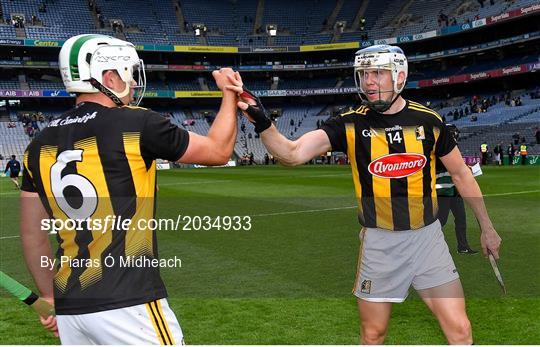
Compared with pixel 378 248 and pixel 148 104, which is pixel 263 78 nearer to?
pixel 148 104

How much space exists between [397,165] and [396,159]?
44 mm

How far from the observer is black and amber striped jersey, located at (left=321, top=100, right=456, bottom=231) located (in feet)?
13.0

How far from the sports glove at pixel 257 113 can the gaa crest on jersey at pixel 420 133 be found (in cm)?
115

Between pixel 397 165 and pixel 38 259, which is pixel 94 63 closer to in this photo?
pixel 38 259

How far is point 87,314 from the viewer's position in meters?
2.57

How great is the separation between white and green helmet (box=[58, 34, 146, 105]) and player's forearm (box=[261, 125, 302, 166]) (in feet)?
3.52

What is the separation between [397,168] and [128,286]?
86.0 inches

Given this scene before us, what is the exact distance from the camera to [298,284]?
708cm

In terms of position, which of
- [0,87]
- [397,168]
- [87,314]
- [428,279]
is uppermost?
[0,87]

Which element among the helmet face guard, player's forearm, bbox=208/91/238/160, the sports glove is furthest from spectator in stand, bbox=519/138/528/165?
player's forearm, bbox=208/91/238/160

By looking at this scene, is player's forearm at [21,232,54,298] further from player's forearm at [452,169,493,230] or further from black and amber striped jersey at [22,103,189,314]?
player's forearm at [452,169,493,230]

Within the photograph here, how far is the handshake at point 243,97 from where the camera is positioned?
9.84ft

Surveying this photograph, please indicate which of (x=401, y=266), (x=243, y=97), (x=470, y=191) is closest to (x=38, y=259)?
(x=243, y=97)

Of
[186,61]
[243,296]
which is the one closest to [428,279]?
[243,296]
